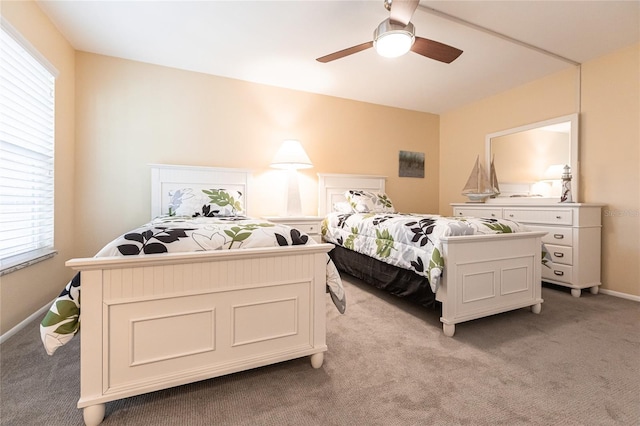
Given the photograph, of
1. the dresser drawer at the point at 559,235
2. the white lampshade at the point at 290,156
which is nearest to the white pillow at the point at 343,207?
the white lampshade at the point at 290,156

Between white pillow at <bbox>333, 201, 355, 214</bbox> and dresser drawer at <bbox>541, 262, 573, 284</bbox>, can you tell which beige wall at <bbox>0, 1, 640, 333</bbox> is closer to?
white pillow at <bbox>333, 201, 355, 214</bbox>

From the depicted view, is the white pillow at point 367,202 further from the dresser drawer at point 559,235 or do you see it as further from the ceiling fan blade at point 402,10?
the ceiling fan blade at point 402,10

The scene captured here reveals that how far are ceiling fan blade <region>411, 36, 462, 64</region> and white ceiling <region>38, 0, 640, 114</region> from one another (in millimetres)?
327

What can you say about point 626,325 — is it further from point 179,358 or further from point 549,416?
point 179,358

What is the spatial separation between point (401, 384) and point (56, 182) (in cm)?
295

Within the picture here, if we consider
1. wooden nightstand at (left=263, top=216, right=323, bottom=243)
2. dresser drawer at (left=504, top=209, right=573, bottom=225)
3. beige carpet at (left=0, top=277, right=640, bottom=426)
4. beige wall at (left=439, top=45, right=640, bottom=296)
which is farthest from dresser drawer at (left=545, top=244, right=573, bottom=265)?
wooden nightstand at (left=263, top=216, right=323, bottom=243)

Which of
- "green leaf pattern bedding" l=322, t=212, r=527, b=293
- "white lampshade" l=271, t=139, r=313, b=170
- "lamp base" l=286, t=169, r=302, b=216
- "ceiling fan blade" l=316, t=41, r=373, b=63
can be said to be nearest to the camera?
"green leaf pattern bedding" l=322, t=212, r=527, b=293

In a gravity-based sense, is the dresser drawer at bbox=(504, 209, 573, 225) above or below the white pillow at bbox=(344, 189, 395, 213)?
below

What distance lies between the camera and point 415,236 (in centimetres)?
209

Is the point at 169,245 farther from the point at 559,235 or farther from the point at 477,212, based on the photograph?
the point at 477,212

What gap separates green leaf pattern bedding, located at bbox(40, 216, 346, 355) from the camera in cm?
109

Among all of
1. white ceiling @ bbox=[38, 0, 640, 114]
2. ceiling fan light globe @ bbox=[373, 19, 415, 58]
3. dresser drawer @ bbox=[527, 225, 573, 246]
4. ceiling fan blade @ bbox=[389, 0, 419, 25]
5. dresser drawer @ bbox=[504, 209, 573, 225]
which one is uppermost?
white ceiling @ bbox=[38, 0, 640, 114]

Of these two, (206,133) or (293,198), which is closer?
(206,133)

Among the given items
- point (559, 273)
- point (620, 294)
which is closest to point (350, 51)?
point (559, 273)
